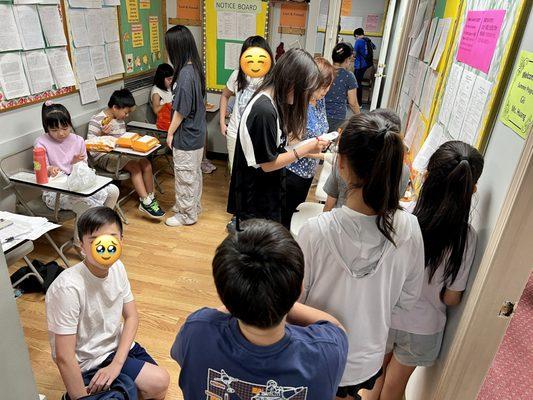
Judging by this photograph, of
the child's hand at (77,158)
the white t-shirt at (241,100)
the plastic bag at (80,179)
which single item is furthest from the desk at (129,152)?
the white t-shirt at (241,100)

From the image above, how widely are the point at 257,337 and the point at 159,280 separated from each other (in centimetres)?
201

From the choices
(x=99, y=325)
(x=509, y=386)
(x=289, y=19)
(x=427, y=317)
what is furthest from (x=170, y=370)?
(x=289, y=19)

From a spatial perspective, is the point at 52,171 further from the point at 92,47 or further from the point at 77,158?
the point at 92,47

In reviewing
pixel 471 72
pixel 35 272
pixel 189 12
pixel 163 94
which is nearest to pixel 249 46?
pixel 163 94

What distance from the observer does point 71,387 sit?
4.80ft

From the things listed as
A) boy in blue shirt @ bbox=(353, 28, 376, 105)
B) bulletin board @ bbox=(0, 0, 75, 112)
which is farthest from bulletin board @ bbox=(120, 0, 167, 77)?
boy in blue shirt @ bbox=(353, 28, 376, 105)

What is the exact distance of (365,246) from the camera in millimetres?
1033

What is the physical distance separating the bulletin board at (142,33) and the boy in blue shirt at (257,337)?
3616mm

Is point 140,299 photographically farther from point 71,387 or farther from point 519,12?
point 519,12

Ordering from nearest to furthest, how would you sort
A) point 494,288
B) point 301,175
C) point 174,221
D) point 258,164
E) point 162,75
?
point 494,288 → point 258,164 → point 301,175 → point 174,221 → point 162,75

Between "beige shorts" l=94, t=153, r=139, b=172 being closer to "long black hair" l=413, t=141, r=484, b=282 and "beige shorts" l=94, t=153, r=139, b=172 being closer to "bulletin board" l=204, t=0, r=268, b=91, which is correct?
"bulletin board" l=204, t=0, r=268, b=91

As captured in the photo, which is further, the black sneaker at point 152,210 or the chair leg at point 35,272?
the black sneaker at point 152,210

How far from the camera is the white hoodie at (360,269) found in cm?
104

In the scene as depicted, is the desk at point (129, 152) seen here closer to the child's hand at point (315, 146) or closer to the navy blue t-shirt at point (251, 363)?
the child's hand at point (315, 146)
